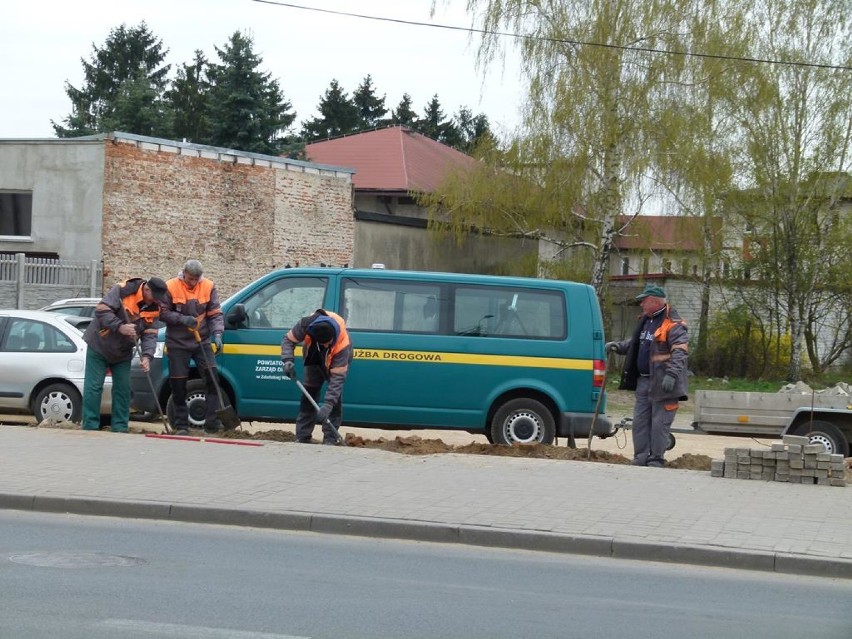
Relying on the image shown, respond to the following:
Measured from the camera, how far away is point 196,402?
14312mm

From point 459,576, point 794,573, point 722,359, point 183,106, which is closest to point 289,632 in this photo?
point 459,576

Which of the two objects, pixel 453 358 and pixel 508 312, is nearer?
pixel 453 358

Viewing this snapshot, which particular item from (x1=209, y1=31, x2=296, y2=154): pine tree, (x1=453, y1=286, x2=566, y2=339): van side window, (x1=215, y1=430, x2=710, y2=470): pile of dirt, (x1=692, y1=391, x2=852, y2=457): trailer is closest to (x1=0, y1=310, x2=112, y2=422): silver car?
(x1=215, y1=430, x2=710, y2=470): pile of dirt

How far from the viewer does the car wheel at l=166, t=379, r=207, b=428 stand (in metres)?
14.3

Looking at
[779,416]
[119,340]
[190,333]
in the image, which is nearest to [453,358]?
[190,333]

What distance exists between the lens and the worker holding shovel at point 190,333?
45.0ft

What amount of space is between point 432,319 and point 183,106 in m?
61.0

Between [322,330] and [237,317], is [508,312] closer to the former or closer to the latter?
[322,330]

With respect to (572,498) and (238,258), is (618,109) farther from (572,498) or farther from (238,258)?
(572,498)

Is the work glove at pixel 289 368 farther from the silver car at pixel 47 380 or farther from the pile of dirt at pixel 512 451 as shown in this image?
the silver car at pixel 47 380

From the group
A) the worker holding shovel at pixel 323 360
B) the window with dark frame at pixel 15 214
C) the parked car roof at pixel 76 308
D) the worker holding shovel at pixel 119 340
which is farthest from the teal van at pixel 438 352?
the window with dark frame at pixel 15 214

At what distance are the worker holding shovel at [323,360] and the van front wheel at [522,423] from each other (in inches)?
73.9

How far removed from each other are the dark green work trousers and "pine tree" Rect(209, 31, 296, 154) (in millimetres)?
37959

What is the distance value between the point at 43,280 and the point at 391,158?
18.5 metres
